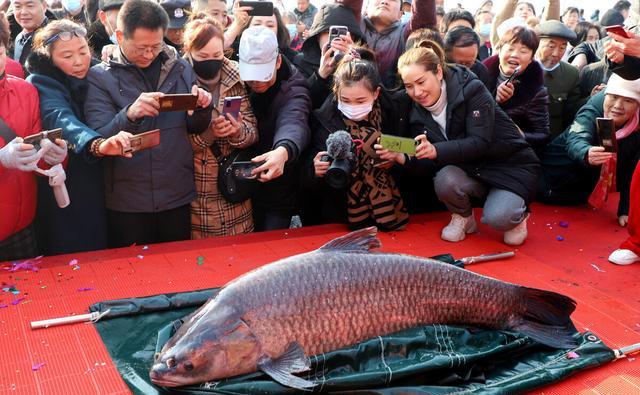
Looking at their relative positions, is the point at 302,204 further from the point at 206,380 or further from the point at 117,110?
the point at 206,380

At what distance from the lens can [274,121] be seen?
447cm

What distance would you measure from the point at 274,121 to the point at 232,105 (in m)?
0.61

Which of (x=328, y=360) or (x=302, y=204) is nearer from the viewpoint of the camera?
(x=328, y=360)

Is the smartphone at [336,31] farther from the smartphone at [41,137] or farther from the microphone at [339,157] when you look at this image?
the smartphone at [41,137]

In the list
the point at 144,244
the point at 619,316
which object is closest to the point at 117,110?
the point at 144,244

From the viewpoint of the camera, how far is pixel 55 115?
3670 millimetres

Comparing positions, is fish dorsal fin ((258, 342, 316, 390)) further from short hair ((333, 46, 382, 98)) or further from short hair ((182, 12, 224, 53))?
short hair ((182, 12, 224, 53))

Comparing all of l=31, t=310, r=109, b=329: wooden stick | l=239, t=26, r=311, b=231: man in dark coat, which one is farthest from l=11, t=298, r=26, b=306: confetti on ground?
l=239, t=26, r=311, b=231: man in dark coat

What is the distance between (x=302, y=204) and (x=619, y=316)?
8.05 ft

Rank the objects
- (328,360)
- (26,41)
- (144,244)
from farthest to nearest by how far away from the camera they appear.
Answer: (26,41) → (144,244) → (328,360)

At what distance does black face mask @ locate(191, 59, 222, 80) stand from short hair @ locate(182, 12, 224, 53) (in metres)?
0.10

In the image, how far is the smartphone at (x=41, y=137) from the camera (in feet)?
11.0

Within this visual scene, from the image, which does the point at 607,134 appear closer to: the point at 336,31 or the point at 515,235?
the point at 515,235

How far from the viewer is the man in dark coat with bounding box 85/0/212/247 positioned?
3.74 metres
